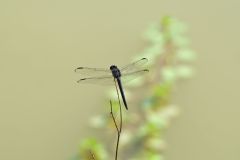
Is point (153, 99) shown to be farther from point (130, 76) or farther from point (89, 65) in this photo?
point (130, 76)

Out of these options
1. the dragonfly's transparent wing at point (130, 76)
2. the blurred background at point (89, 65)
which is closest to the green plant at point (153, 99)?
the blurred background at point (89, 65)

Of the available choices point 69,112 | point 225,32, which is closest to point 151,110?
point 69,112

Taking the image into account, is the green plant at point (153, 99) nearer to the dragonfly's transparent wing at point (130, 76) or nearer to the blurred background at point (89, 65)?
the blurred background at point (89, 65)

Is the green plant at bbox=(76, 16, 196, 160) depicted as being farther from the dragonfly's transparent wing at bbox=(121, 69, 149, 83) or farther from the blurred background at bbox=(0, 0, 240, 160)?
the dragonfly's transparent wing at bbox=(121, 69, 149, 83)

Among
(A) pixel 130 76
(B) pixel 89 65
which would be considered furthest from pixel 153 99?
(A) pixel 130 76

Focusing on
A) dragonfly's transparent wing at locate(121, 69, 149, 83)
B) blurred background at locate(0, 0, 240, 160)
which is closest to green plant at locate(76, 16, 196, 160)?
blurred background at locate(0, 0, 240, 160)

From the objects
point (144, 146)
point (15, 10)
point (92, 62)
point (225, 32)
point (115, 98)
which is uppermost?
point (15, 10)

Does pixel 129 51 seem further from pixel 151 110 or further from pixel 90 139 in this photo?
pixel 90 139

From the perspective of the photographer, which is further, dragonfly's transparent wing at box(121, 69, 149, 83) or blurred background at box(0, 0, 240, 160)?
blurred background at box(0, 0, 240, 160)
